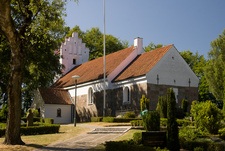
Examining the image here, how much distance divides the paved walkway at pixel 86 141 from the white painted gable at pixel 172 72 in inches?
476

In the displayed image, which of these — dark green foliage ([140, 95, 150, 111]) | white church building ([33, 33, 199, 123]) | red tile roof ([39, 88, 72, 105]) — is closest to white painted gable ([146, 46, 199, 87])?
white church building ([33, 33, 199, 123])

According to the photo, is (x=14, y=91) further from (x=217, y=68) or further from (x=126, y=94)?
(x=217, y=68)

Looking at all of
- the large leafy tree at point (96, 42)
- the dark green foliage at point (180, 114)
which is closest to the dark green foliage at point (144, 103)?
the dark green foliage at point (180, 114)

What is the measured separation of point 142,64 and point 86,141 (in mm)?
18917

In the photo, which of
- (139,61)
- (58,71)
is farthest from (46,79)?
(139,61)

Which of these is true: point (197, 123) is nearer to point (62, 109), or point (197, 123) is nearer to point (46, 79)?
point (62, 109)

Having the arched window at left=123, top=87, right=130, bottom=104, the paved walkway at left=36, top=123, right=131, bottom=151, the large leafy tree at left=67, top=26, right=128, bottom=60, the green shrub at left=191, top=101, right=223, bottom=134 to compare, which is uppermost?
the large leafy tree at left=67, top=26, right=128, bottom=60

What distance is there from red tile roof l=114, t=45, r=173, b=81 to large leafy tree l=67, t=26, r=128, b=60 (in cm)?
2693

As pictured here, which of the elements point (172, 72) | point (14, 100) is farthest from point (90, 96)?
point (14, 100)

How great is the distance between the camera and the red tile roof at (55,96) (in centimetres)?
4191

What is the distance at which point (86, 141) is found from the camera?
66.4 ft

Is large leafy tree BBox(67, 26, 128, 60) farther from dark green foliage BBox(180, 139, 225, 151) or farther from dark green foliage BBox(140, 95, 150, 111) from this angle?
dark green foliage BBox(180, 139, 225, 151)

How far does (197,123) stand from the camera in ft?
73.0

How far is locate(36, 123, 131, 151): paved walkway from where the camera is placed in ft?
57.2
